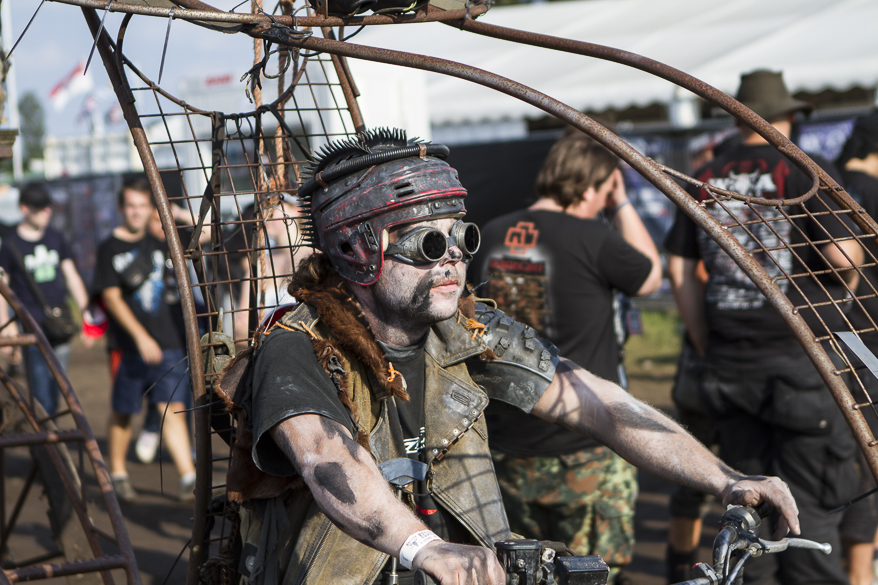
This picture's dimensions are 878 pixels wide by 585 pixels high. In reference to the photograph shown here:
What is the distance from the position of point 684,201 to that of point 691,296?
8.29 ft

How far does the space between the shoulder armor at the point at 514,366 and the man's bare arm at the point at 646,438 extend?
4cm

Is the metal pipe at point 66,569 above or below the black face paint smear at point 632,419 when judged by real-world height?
below

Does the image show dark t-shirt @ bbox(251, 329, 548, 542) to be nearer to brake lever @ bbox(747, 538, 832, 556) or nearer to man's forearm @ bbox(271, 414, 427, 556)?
man's forearm @ bbox(271, 414, 427, 556)

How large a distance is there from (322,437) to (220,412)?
73 centimetres

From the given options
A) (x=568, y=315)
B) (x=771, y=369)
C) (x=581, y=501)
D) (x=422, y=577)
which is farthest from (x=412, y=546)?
(x=771, y=369)

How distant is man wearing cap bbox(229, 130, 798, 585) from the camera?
6.28 feet

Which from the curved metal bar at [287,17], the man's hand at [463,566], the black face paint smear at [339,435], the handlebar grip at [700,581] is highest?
the curved metal bar at [287,17]

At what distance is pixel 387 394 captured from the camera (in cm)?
211

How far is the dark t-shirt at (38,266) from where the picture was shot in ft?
20.7

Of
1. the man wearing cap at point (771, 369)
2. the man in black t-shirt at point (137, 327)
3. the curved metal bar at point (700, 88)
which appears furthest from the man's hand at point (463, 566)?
the man in black t-shirt at point (137, 327)

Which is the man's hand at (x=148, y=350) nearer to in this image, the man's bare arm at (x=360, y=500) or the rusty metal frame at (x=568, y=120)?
the rusty metal frame at (x=568, y=120)

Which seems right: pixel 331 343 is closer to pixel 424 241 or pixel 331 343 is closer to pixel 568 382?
pixel 424 241

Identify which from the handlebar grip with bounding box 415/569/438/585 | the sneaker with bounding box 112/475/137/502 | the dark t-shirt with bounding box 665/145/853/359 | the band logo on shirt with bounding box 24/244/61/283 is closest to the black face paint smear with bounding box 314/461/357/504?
the handlebar grip with bounding box 415/569/438/585

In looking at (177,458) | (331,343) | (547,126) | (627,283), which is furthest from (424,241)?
(547,126)
